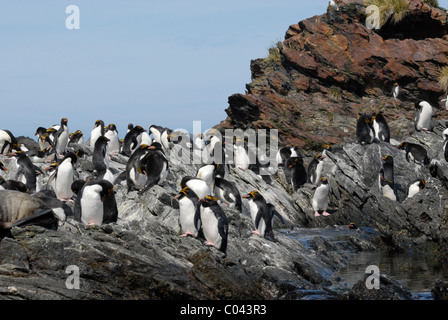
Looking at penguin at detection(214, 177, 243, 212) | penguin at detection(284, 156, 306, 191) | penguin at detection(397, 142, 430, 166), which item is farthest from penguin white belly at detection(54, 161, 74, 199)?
penguin at detection(397, 142, 430, 166)

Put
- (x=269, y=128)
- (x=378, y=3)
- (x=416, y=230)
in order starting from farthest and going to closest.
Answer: (x=378, y=3), (x=269, y=128), (x=416, y=230)

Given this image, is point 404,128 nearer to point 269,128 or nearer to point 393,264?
point 269,128

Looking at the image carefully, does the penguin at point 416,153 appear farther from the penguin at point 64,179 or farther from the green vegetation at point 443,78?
the penguin at point 64,179

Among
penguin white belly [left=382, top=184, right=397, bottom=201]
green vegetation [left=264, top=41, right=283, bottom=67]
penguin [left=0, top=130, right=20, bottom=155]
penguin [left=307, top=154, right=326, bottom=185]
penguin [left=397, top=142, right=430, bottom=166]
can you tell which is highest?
green vegetation [left=264, top=41, right=283, bottom=67]

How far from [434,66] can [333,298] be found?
2610cm

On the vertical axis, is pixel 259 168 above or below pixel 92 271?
above

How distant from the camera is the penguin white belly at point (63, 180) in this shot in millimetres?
17469

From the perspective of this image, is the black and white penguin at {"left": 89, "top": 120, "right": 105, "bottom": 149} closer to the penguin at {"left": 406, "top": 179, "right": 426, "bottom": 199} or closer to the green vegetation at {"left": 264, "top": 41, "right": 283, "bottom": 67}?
the penguin at {"left": 406, "top": 179, "right": 426, "bottom": 199}

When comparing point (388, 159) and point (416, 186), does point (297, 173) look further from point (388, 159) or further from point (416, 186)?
point (416, 186)

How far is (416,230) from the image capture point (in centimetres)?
2030

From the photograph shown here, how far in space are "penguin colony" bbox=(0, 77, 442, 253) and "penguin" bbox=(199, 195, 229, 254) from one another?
2cm

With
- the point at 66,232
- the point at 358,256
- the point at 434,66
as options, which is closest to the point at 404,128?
the point at 434,66

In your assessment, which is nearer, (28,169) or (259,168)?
(28,169)

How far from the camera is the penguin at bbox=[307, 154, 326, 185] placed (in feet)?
83.4
